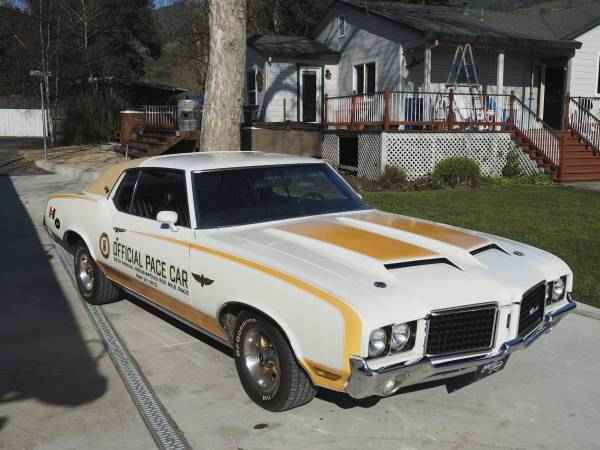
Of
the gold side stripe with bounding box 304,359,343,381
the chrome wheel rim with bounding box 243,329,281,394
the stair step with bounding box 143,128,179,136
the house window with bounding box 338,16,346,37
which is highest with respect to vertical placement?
the house window with bounding box 338,16,346,37

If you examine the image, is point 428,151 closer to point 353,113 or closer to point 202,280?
point 353,113

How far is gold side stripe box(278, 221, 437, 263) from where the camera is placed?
394cm

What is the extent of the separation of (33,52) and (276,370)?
→ 111 feet

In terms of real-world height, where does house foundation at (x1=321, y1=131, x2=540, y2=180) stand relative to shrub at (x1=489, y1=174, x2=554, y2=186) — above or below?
above

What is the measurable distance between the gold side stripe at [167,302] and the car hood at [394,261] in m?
0.55

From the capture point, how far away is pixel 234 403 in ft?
13.4

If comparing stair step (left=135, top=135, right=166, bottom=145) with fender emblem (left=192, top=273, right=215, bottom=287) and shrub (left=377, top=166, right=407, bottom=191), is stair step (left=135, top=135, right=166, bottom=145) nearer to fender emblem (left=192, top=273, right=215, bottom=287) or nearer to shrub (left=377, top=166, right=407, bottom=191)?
shrub (left=377, top=166, right=407, bottom=191)

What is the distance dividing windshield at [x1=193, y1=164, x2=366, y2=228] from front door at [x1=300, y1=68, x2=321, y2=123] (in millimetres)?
18375

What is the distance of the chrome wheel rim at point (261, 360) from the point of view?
390cm

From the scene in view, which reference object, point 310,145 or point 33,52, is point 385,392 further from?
point 33,52

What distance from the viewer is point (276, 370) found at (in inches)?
151

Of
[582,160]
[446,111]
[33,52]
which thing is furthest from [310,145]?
[33,52]

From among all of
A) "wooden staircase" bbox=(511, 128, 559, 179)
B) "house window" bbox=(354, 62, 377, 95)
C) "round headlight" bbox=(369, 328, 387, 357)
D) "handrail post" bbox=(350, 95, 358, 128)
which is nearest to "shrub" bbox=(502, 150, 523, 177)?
"wooden staircase" bbox=(511, 128, 559, 179)

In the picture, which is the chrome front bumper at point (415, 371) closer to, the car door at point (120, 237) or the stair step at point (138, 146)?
the car door at point (120, 237)
